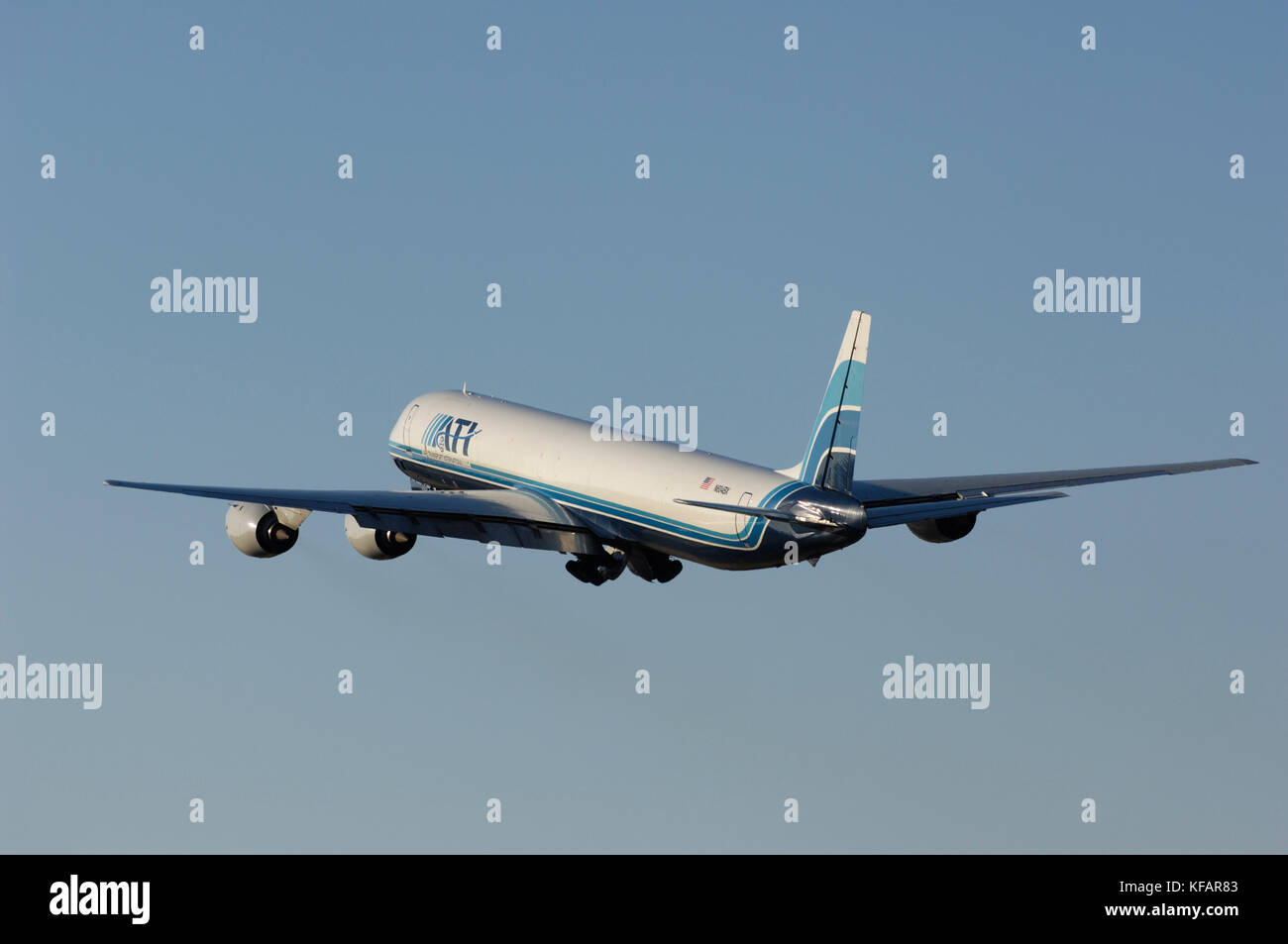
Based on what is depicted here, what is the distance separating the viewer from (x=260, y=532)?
80.2m

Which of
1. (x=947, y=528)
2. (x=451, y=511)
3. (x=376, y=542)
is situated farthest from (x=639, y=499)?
(x=947, y=528)

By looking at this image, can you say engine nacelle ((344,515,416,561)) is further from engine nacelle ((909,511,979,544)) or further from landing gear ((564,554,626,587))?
engine nacelle ((909,511,979,544))

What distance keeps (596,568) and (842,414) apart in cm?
1377

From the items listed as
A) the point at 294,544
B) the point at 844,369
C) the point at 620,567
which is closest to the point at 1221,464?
the point at 844,369

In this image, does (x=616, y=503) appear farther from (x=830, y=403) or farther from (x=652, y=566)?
(x=830, y=403)

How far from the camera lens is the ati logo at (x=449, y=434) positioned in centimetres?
8800

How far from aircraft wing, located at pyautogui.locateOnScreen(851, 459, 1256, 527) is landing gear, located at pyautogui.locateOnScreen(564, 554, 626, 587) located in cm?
846

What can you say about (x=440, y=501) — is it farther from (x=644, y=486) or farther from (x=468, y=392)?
(x=468, y=392)

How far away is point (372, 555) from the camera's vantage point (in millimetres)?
83125

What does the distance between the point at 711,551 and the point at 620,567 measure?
640 cm

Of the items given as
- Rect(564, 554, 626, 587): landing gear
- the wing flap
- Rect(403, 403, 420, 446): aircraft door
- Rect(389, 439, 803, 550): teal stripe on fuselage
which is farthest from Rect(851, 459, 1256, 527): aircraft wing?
Rect(403, 403, 420, 446): aircraft door

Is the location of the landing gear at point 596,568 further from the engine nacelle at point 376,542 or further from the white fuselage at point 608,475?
the engine nacelle at point 376,542

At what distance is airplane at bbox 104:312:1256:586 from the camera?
71312mm

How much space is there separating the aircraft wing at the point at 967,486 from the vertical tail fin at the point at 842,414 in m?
5.20
